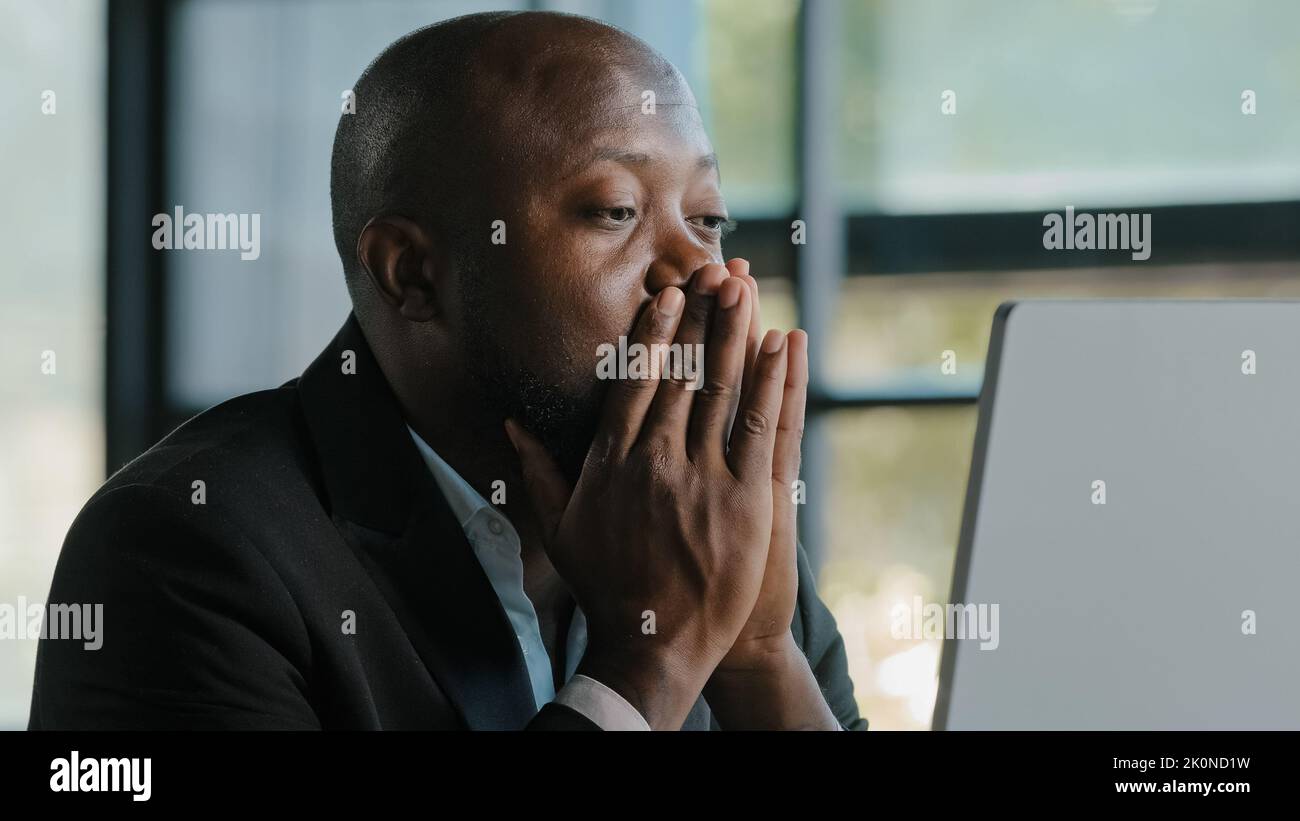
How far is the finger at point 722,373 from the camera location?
2.97ft

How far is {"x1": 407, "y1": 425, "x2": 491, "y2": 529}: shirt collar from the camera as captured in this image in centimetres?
102

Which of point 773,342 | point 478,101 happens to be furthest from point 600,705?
point 478,101

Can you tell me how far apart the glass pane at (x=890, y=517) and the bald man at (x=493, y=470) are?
134 cm

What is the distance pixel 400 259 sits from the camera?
1.02 metres

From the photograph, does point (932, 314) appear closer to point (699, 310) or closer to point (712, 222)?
point (712, 222)

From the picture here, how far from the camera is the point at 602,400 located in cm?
97

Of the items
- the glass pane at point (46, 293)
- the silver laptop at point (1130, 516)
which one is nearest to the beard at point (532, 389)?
the silver laptop at point (1130, 516)

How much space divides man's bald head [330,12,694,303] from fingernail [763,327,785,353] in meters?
0.25

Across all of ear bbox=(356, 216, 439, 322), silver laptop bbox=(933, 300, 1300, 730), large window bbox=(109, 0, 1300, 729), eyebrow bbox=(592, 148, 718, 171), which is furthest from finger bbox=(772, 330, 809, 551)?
large window bbox=(109, 0, 1300, 729)

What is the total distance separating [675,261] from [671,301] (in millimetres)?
60

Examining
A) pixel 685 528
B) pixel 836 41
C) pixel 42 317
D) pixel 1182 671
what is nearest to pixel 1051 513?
pixel 1182 671

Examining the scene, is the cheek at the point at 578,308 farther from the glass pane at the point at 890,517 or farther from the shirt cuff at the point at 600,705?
the glass pane at the point at 890,517

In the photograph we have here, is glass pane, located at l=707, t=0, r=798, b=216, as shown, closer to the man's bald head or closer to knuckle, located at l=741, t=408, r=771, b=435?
the man's bald head
